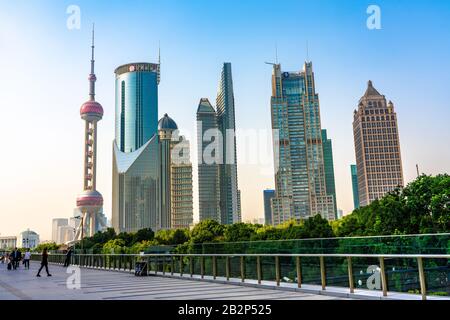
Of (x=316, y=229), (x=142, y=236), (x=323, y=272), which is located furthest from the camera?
(x=142, y=236)

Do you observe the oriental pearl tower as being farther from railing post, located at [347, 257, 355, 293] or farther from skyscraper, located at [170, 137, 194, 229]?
railing post, located at [347, 257, 355, 293]

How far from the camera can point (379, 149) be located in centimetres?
17200

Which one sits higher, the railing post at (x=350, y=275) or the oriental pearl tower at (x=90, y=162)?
the oriental pearl tower at (x=90, y=162)

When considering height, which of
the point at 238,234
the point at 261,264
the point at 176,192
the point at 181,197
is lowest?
the point at 261,264

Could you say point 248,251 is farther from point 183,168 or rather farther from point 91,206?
point 183,168

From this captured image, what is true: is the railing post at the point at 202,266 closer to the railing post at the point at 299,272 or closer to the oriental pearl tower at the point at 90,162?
the railing post at the point at 299,272

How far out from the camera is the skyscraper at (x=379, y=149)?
171 m

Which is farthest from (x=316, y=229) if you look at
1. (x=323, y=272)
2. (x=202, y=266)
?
(x=323, y=272)

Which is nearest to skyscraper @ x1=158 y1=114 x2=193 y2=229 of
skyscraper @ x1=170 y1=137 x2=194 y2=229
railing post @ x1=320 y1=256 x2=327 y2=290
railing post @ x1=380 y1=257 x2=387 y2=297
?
skyscraper @ x1=170 y1=137 x2=194 y2=229

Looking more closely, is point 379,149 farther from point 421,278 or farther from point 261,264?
point 421,278

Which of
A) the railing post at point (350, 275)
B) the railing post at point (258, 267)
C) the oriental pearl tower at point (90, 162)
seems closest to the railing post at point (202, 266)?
the railing post at point (258, 267)

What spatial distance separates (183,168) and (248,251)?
161 metres

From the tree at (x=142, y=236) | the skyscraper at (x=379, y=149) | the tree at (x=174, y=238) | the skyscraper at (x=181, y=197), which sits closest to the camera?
the tree at (x=174, y=238)
